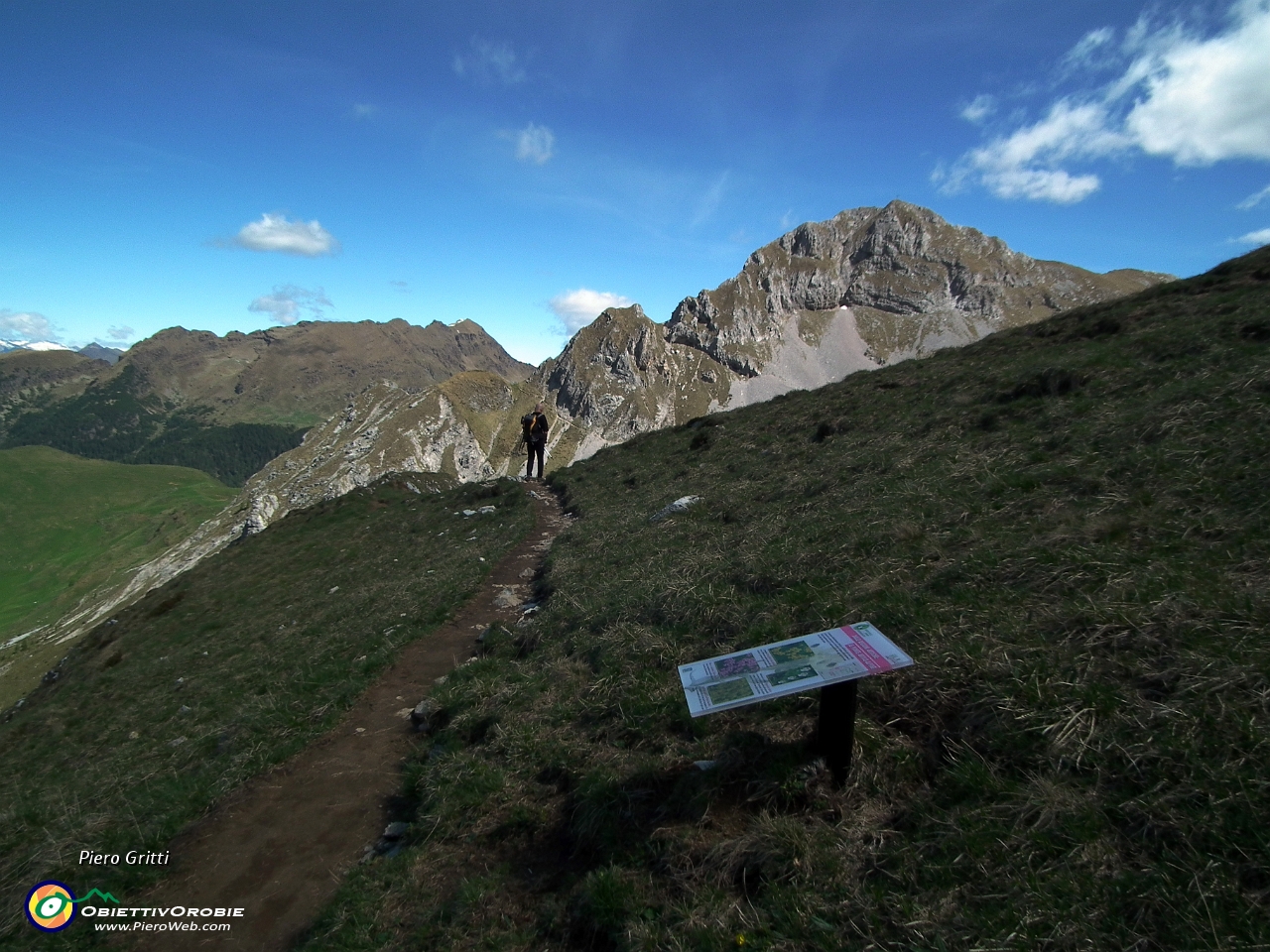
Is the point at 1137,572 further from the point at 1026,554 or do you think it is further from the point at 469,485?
the point at 469,485

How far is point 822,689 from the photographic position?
564cm

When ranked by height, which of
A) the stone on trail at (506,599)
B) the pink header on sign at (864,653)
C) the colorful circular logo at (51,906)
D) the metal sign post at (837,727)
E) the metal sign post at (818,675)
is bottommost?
the colorful circular logo at (51,906)

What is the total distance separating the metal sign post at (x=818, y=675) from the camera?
497 cm

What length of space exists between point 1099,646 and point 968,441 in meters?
9.84

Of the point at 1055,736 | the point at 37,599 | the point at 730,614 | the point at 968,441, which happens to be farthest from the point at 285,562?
the point at 37,599

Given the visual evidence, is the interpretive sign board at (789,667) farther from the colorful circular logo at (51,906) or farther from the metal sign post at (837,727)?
the colorful circular logo at (51,906)

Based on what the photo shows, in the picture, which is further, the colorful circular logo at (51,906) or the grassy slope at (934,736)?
the colorful circular logo at (51,906)

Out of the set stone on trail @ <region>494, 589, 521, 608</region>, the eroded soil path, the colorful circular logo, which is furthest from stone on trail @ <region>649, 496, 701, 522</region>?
the colorful circular logo

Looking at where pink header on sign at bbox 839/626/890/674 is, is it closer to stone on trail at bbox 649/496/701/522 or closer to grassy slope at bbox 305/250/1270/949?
grassy slope at bbox 305/250/1270/949

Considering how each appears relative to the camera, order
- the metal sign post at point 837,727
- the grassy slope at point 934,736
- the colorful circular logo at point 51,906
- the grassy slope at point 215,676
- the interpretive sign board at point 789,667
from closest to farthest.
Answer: the grassy slope at point 934,736, the interpretive sign board at point 789,667, the metal sign post at point 837,727, the colorful circular logo at point 51,906, the grassy slope at point 215,676

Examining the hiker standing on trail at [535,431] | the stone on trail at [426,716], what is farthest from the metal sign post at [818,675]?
the hiker standing on trail at [535,431]

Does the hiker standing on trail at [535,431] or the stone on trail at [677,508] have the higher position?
the hiker standing on trail at [535,431]

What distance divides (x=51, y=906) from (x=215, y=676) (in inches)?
433

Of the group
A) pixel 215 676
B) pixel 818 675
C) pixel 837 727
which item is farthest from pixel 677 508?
pixel 215 676
